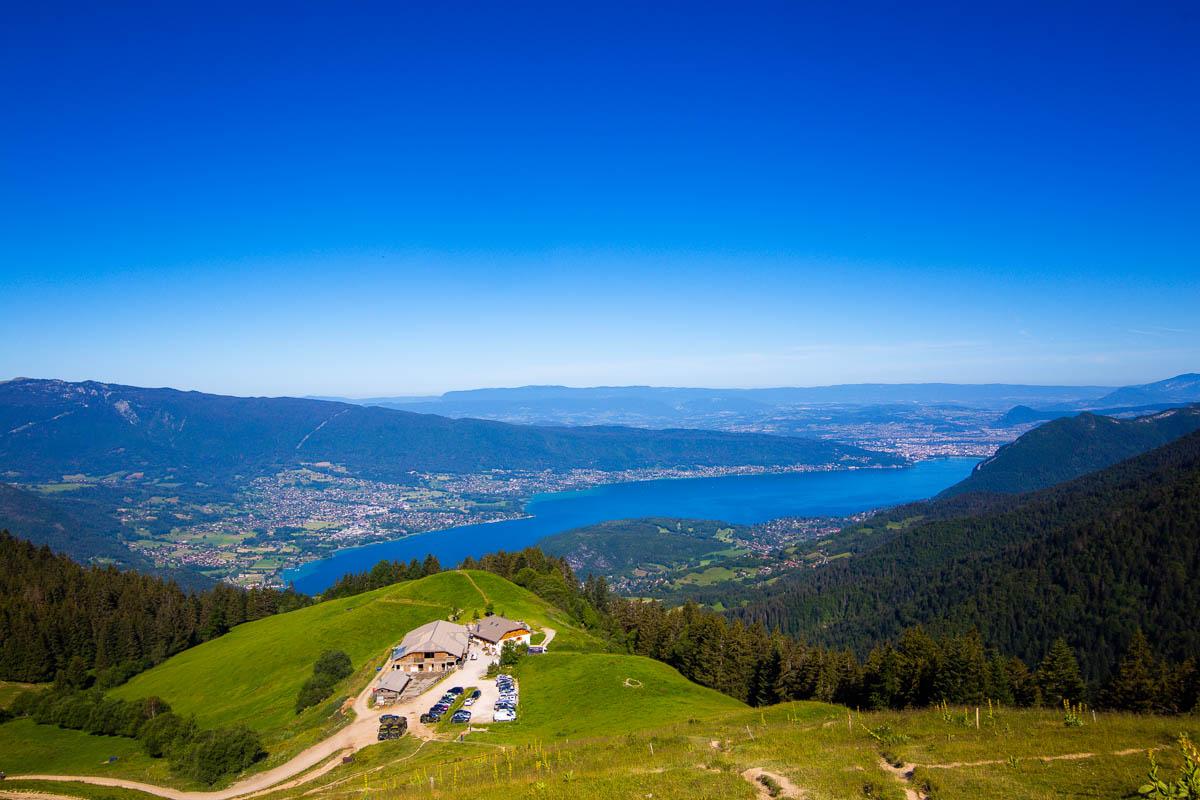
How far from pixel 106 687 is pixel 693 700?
69619 millimetres

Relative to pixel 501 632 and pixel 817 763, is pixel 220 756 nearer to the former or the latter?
pixel 501 632

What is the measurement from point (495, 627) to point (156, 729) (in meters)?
28.2

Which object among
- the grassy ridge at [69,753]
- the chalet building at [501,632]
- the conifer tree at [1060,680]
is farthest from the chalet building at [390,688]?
the conifer tree at [1060,680]

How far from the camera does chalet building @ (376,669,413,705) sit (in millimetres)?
47938

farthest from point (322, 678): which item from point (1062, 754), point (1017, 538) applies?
point (1017, 538)

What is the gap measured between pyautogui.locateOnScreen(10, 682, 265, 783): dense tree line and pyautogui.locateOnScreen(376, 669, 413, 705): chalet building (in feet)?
27.5

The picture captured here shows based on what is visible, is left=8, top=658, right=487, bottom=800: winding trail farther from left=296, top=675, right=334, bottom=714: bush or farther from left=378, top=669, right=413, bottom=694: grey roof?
left=296, top=675, right=334, bottom=714: bush

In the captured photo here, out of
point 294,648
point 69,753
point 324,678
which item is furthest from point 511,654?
point 69,753

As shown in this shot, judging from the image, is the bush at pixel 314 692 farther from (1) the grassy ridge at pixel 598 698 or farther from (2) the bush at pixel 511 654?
(1) the grassy ridge at pixel 598 698

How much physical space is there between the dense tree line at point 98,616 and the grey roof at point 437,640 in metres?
42.6

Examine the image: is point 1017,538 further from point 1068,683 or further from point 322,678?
point 322,678

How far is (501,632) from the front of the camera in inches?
2393

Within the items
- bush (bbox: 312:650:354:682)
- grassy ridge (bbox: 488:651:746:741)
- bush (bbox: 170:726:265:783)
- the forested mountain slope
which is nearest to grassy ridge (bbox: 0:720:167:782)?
bush (bbox: 170:726:265:783)

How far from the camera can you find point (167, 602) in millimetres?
83875
